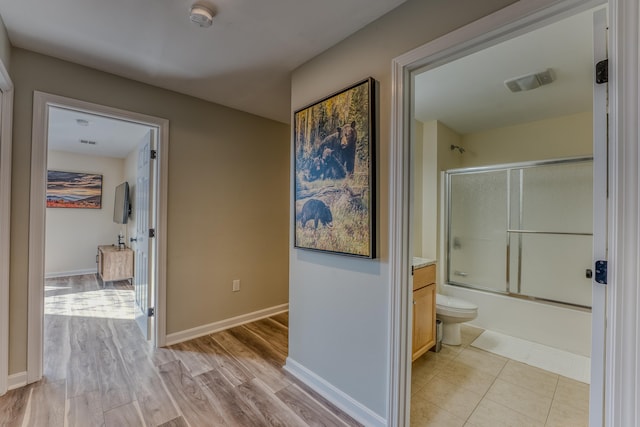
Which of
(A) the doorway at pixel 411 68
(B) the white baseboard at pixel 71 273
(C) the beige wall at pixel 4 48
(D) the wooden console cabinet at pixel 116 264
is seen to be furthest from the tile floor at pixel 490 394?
(B) the white baseboard at pixel 71 273

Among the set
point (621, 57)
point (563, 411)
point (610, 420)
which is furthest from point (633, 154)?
point (563, 411)

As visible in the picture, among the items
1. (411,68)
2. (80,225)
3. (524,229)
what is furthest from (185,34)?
(80,225)

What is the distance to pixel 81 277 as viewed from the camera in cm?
502

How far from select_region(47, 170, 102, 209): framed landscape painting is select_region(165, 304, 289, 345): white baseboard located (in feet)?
13.6

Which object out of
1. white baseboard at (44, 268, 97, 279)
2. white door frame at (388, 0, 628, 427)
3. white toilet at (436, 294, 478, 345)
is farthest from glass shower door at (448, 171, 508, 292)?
white baseboard at (44, 268, 97, 279)

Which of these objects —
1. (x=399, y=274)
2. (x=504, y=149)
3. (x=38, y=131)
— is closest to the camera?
(x=399, y=274)

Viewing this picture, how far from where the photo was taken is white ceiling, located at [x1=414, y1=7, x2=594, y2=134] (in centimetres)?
181

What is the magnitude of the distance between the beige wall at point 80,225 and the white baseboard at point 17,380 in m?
4.01

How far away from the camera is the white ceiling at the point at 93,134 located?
3271mm

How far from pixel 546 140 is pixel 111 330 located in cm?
505

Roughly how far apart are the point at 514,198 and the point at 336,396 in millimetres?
2833

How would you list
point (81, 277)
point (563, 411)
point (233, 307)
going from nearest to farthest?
point (563, 411) → point (233, 307) → point (81, 277)

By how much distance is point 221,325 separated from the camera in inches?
114

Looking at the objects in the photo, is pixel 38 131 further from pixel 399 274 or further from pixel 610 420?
pixel 610 420
